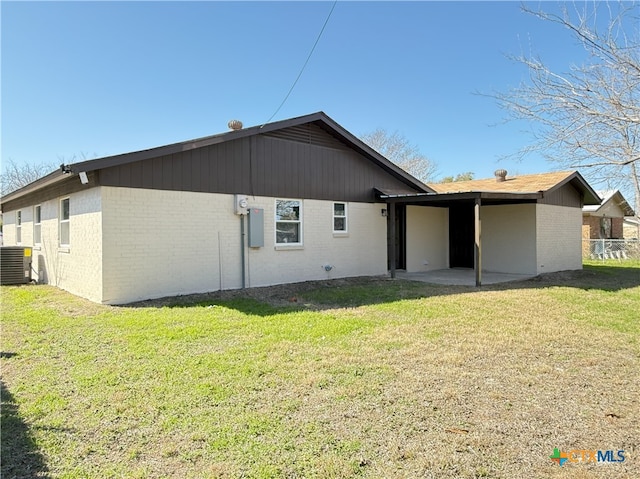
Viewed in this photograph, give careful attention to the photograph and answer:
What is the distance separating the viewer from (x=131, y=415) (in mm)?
3357

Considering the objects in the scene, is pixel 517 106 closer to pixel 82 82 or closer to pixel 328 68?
pixel 328 68

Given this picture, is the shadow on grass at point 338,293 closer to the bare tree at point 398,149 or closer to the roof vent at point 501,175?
the roof vent at point 501,175

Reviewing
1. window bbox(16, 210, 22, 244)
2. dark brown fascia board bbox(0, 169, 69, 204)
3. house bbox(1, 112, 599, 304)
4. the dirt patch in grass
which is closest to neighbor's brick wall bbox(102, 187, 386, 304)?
house bbox(1, 112, 599, 304)

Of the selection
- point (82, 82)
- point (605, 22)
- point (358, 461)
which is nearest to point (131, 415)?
point (358, 461)

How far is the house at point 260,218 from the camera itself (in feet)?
27.6

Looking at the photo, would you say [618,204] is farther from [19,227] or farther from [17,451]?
[19,227]

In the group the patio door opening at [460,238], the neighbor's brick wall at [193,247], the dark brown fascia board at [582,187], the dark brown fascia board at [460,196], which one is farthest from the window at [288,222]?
the dark brown fascia board at [582,187]

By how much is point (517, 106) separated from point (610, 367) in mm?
4070

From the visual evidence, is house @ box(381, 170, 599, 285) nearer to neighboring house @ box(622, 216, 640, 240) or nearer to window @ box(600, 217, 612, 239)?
window @ box(600, 217, 612, 239)

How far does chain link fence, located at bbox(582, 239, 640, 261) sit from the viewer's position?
896 inches

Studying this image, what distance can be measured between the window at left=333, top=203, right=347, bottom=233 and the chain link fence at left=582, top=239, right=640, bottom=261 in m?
18.2

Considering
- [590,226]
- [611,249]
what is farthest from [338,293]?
[590,226]

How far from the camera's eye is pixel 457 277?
43.3ft

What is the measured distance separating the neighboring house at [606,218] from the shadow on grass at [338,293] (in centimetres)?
1213
